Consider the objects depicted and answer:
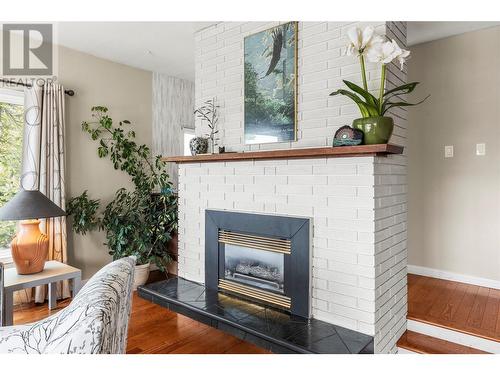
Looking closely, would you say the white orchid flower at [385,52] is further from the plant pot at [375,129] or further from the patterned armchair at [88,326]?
the patterned armchair at [88,326]

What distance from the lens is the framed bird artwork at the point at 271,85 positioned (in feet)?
7.73

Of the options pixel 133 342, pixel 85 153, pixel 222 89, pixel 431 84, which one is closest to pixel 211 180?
pixel 222 89

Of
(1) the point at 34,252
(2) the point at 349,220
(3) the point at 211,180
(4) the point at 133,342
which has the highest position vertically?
(3) the point at 211,180

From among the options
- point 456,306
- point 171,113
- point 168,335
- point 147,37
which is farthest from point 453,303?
point 171,113

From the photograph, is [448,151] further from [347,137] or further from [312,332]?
[312,332]

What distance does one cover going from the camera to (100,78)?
3635 mm

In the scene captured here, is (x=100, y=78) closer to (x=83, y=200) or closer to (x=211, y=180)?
(x=83, y=200)

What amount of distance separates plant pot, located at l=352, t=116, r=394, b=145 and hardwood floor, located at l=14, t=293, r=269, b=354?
1.59m

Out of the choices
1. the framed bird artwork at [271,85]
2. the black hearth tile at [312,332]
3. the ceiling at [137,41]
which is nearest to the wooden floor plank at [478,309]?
the black hearth tile at [312,332]

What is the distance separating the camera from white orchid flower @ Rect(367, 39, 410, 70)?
179 cm

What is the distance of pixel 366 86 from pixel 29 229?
259 cm

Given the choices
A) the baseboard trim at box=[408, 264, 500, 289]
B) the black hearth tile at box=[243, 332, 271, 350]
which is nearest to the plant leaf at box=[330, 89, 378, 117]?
the black hearth tile at box=[243, 332, 271, 350]

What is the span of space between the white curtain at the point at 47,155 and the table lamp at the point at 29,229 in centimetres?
65
